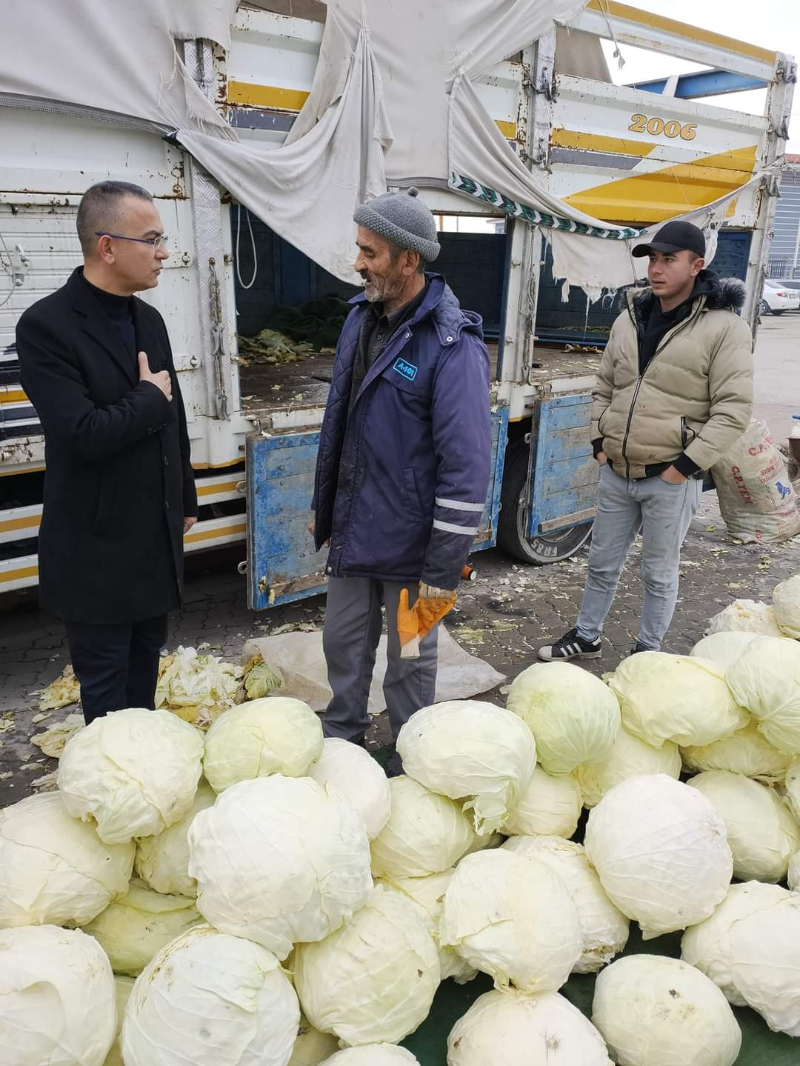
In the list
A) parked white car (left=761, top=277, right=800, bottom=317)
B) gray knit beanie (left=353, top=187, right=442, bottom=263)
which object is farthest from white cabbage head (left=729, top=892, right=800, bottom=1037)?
parked white car (left=761, top=277, right=800, bottom=317)

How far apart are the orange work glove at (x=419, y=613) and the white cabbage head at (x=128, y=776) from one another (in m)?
1.10

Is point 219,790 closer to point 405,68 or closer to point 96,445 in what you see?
point 96,445

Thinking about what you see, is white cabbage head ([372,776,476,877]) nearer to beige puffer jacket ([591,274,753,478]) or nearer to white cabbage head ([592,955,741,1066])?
white cabbage head ([592,955,741,1066])

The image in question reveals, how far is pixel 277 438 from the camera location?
428 centimetres

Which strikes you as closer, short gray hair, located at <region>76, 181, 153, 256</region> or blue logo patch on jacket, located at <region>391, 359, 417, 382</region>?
short gray hair, located at <region>76, 181, 153, 256</region>

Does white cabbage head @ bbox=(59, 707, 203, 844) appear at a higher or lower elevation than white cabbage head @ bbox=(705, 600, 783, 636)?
higher

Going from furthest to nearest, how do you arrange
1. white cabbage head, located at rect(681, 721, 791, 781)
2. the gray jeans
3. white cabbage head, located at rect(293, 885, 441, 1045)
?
1. the gray jeans
2. white cabbage head, located at rect(681, 721, 791, 781)
3. white cabbage head, located at rect(293, 885, 441, 1045)

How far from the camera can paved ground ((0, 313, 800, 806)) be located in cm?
427

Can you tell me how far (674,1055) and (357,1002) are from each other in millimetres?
672

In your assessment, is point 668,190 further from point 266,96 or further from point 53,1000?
point 53,1000

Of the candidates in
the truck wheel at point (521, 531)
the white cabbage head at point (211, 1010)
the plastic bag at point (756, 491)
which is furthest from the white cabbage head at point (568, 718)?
the plastic bag at point (756, 491)

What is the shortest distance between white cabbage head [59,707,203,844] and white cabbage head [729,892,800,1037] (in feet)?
4.31

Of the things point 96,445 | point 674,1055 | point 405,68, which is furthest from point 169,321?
point 674,1055

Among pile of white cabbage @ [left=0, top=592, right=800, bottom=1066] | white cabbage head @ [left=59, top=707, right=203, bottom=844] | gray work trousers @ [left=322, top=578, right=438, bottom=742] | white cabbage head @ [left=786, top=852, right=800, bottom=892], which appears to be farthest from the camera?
gray work trousers @ [left=322, top=578, right=438, bottom=742]
